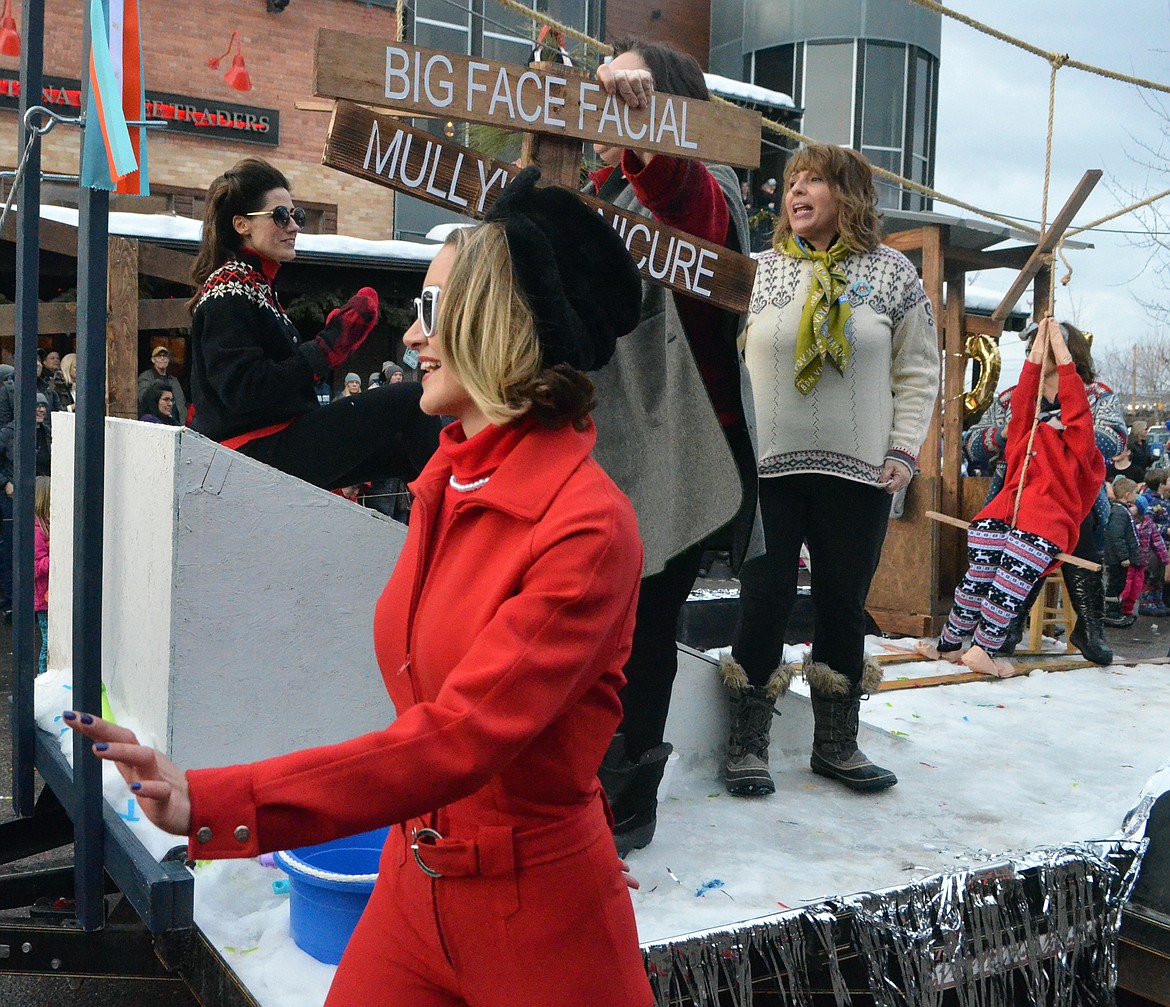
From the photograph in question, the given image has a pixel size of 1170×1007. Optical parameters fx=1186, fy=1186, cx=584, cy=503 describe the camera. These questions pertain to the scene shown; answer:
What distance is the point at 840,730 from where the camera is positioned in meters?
3.35

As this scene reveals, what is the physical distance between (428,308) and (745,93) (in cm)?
1645

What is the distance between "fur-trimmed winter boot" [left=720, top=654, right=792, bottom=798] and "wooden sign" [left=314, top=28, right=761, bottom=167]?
1.42m

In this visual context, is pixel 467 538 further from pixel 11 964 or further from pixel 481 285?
pixel 11 964

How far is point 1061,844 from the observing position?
9.62ft

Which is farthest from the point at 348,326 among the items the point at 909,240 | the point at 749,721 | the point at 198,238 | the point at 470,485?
the point at 198,238

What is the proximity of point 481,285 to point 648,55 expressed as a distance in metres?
1.45

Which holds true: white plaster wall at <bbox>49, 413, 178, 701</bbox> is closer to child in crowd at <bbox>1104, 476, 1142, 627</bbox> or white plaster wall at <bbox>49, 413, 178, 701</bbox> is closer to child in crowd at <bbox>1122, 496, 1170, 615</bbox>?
child in crowd at <bbox>1104, 476, 1142, 627</bbox>

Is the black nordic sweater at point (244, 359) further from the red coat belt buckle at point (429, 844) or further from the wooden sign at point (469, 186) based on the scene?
the red coat belt buckle at point (429, 844)

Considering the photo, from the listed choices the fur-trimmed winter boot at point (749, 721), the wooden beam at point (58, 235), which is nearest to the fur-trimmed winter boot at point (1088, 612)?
the fur-trimmed winter boot at point (749, 721)

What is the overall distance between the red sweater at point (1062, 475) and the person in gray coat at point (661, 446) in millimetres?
3500

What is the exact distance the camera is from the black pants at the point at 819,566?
127 inches

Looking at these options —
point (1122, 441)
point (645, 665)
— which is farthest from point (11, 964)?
point (1122, 441)

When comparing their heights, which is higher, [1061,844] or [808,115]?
[808,115]

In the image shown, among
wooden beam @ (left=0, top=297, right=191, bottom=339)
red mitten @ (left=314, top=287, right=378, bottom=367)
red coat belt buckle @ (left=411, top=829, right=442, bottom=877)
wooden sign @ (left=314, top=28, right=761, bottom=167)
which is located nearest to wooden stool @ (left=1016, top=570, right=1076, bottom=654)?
red mitten @ (left=314, top=287, right=378, bottom=367)
